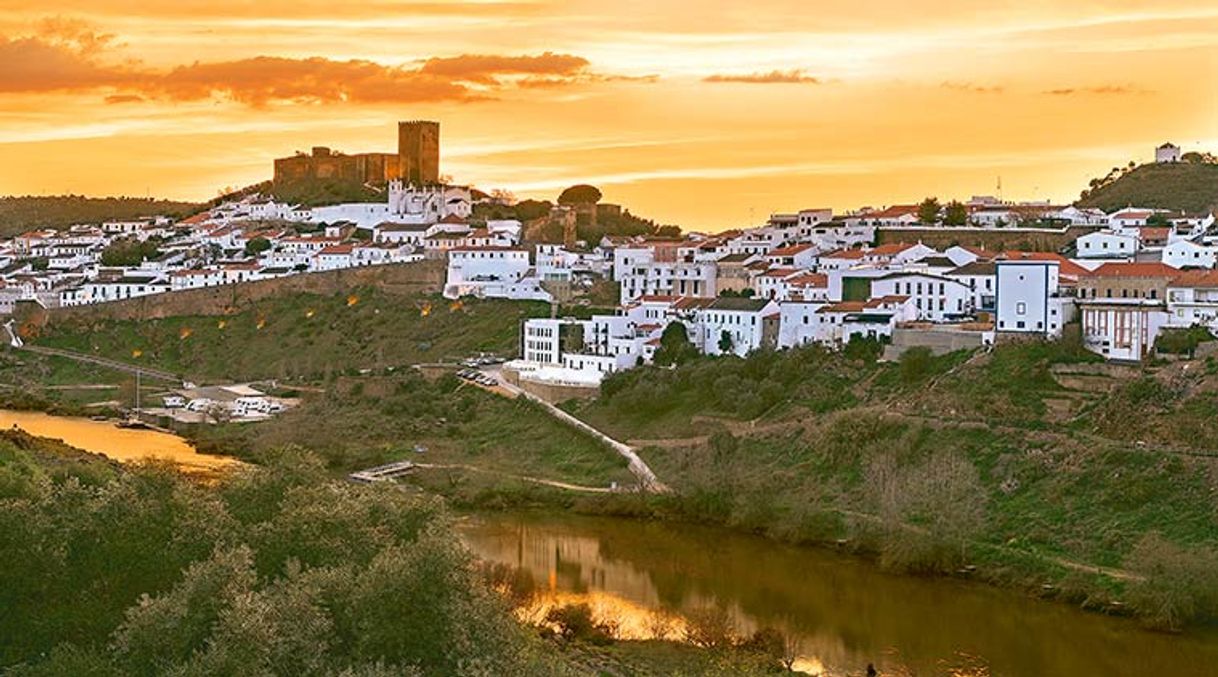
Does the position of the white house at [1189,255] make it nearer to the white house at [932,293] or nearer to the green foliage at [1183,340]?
the white house at [932,293]

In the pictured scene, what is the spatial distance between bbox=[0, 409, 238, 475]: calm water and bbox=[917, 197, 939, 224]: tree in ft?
76.4

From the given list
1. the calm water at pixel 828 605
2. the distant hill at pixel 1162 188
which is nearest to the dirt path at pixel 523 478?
the calm water at pixel 828 605

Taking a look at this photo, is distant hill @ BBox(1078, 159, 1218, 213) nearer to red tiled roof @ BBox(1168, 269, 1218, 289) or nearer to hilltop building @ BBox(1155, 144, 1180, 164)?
hilltop building @ BBox(1155, 144, 1180, 164)

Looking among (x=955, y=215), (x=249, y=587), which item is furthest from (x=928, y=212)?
(x=249, y=587)

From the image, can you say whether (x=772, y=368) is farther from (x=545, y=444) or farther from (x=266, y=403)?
(x=266, y=403)

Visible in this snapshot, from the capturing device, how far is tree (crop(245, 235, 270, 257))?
2424 inches

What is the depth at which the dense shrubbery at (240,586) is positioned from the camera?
13102 mm

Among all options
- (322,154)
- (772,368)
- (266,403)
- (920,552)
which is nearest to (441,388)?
(266,403)

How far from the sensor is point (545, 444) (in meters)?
34.0

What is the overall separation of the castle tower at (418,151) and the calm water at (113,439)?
35942 millimetres

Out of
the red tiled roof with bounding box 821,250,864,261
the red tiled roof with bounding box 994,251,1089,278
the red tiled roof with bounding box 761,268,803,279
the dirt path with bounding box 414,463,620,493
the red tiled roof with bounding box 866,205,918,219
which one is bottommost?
the dirt path with bounding box 414,463,620,493

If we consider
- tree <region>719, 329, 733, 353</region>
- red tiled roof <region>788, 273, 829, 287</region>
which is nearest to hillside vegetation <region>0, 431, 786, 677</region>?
tree <region>719, 329, 733, 353</region>

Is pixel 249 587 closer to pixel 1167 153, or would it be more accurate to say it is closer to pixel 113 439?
pixel 113 439

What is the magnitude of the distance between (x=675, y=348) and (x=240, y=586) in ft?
79.1
